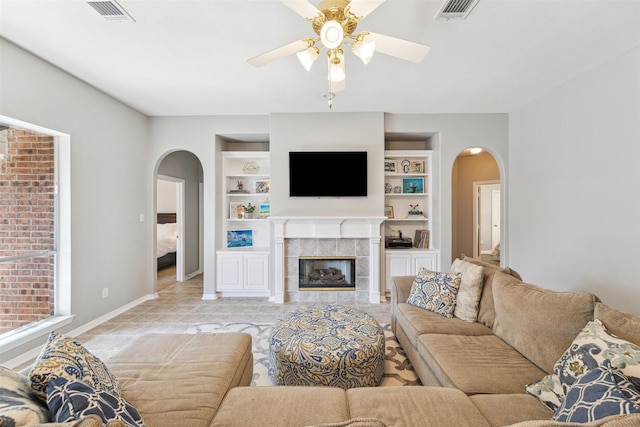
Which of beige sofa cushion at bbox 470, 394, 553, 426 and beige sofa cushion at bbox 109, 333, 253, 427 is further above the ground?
beige sofa cushion at bbox 109, 333, 253, 427

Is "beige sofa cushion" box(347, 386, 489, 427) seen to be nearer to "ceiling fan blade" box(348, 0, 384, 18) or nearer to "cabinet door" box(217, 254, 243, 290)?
"ceiling fan blade" box(348, 0, 384, 18)

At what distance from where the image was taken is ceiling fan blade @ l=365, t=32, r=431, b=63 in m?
1.67

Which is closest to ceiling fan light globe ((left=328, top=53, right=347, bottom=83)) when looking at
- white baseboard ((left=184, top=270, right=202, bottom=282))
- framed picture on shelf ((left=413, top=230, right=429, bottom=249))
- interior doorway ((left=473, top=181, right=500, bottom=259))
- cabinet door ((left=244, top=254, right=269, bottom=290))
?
cabinet door ((left=244, top=254, right=269, bottom=290))

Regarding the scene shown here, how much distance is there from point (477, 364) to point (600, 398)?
67cm

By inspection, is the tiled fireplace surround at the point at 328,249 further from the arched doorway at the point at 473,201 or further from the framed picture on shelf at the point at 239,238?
the arched doorway at the point at 473,201

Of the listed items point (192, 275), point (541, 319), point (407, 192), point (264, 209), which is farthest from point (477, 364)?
point (192, 275)

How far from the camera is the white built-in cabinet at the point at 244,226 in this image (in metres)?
4.18

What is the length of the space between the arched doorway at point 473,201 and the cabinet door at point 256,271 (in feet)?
14.0

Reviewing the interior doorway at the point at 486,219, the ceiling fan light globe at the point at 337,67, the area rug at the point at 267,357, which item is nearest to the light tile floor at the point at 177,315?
the area rug at the point at 267,357

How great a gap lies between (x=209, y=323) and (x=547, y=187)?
15.0 ft

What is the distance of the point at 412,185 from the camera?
448 cm

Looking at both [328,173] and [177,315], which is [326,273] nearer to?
[328,173]

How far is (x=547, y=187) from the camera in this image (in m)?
3.44

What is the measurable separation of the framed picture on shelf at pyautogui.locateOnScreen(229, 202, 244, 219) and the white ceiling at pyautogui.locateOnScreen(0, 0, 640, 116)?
1.66m
